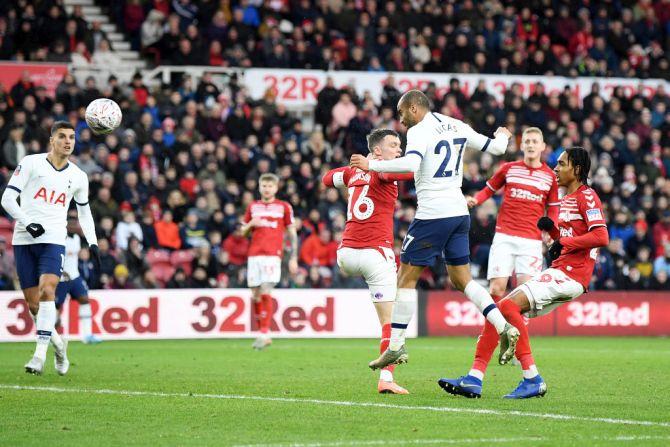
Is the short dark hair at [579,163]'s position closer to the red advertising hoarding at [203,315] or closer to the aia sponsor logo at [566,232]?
the aia sponsor logo at [566,232]

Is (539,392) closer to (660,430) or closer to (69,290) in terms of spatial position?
(660,430)

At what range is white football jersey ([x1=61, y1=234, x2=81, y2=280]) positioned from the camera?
18219mm

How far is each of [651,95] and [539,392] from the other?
65.7 ft

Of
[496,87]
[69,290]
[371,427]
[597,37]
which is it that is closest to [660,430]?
[371,427]

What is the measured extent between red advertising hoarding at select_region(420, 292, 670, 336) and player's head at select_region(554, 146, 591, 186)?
1191 centimetres

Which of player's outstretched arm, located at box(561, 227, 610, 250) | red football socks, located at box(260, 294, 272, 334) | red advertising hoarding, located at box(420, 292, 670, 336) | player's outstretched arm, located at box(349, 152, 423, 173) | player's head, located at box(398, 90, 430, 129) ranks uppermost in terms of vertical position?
player's head, located at box(398, 90, 430, 129)

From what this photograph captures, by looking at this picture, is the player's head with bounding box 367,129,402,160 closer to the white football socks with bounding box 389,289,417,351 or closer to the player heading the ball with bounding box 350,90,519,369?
the player heading the ball with bounding box 350,90,519,369

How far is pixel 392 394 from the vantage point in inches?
420

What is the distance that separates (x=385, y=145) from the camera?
10.8 metres

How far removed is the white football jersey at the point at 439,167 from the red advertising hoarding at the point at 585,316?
1191 cm

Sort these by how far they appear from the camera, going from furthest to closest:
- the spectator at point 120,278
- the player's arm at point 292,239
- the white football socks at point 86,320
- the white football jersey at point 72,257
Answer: the spectator at point 120,278, the white football socks at point 86,320, the white football jersey at point 72,257, the player's arm at point 292,239

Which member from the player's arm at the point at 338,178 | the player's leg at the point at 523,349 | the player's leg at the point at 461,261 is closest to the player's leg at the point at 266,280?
the player's arm at the point at 338,178

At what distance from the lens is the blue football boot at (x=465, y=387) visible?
33.5ft

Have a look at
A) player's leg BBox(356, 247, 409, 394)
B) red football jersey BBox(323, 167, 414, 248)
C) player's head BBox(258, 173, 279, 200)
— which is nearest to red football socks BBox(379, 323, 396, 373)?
player's leg BBox(356, 247, 409, 394)
